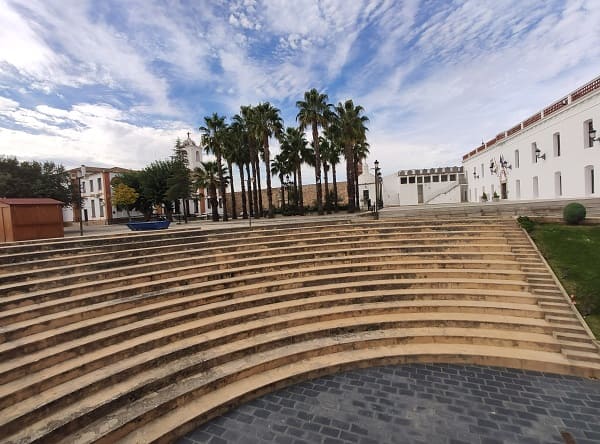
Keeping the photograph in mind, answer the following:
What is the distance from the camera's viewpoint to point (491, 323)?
6.93m

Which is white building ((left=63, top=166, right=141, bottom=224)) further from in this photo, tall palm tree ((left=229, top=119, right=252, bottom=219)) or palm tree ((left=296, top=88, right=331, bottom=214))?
palm tree ((left=296, top=88, right=331, bottom=214))

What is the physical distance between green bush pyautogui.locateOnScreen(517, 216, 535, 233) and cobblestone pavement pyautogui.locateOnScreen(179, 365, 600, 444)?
6.62m

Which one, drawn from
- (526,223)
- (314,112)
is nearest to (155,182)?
(314,112)

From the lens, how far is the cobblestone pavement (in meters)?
4.28

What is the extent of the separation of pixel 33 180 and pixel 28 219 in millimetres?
23725

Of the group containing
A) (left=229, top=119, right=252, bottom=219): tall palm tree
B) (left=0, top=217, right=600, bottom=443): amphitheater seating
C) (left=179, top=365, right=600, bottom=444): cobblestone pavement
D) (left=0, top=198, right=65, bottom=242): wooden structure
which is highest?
(left=229, top=119, right=252, bottom=219): tall palm tree

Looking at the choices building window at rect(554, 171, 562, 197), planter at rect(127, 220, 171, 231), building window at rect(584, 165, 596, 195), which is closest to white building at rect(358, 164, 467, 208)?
building window at rect(554, 171, 562, 197)

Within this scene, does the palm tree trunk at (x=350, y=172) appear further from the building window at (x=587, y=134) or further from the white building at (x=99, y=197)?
the white building at (x=99, y=197)

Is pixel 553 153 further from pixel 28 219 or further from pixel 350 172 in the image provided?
pixel 28 219

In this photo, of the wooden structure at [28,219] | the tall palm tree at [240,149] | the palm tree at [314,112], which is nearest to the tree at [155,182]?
the tall palm tree at [240,149]

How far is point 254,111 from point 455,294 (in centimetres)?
2552

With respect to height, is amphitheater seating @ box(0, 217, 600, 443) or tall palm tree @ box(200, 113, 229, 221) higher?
tall palm tree @ box(200, 113, 229, 221)

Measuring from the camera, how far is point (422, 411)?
4770mm

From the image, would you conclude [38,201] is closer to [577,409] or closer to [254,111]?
[577,409]
